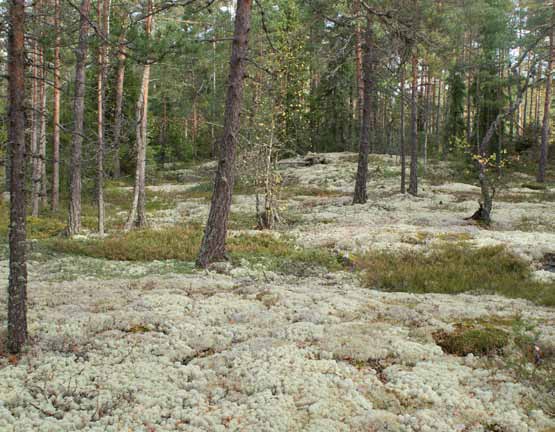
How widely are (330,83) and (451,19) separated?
20.0 m

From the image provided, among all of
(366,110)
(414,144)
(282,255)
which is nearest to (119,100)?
(366,110)

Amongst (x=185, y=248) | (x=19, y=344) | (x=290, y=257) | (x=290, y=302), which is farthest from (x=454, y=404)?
(x=185, y=248)

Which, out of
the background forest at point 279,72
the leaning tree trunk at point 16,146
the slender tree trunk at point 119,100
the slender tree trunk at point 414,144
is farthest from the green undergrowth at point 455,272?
the slender tree trunk at point 414,144

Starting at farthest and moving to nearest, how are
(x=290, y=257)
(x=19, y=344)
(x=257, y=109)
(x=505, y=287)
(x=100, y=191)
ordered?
1. (x=257, y=109)
2. (x=100, y=191)
3. (x=290, y=257)
4. (x=505, y=287)
5. (x=19, y=344)

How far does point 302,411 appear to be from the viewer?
5.06 metres

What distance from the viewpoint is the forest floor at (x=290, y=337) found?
4988mm

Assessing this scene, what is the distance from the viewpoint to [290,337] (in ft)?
23.5

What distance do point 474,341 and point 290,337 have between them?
2.78m

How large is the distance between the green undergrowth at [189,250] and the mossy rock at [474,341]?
5707 mm

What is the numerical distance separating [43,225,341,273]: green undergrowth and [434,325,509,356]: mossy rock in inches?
225

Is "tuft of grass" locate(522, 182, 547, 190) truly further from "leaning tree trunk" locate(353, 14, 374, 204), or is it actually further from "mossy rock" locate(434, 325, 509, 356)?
"mossy rock" locate(434, 325, 509, 356)

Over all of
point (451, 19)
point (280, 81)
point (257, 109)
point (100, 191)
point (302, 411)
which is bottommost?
point (302, 411)

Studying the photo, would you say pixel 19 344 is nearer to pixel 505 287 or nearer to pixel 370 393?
pixel 370 393

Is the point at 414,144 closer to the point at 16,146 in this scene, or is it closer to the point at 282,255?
the point at 282,255
